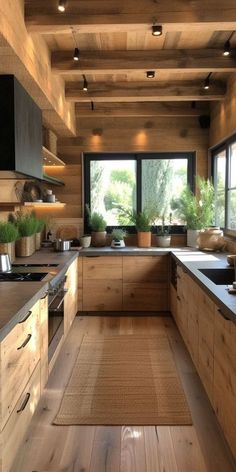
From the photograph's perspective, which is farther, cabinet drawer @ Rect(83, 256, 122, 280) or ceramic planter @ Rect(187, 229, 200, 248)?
ceramic planter @ Rect(187, 229, 200, 248)

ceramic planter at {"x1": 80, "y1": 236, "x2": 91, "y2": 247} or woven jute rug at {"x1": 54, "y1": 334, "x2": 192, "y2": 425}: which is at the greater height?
ceramic planter at {"x1": 80, "y1": 236, "x2": 91, "y2": 247}

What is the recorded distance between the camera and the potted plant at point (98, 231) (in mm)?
4914

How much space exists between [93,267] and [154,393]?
199 cm

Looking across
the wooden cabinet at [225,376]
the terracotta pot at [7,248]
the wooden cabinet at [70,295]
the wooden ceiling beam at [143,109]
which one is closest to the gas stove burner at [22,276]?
the terracotta pot at [7,248]

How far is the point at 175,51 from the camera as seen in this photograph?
3.33 metres

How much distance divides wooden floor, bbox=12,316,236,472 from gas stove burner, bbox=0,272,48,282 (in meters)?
0.84

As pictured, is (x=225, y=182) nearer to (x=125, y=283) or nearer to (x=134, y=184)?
(x=134, y=184)

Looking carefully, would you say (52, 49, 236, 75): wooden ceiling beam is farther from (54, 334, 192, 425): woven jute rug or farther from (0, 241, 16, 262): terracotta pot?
(54, 334, 192, 425): woven jute rug

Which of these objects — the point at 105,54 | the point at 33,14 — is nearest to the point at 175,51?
the point at 105,54

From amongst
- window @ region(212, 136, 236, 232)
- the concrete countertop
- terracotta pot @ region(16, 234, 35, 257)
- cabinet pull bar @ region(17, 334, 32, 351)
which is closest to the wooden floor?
cabinet pull bar @ region(17, 334, 32, 351)

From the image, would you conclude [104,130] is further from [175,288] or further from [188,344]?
[188,344]

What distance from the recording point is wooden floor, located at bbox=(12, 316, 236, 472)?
196cm

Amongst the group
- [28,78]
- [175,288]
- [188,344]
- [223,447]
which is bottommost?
[223,447]

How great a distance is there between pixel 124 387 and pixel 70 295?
1.25 meters
